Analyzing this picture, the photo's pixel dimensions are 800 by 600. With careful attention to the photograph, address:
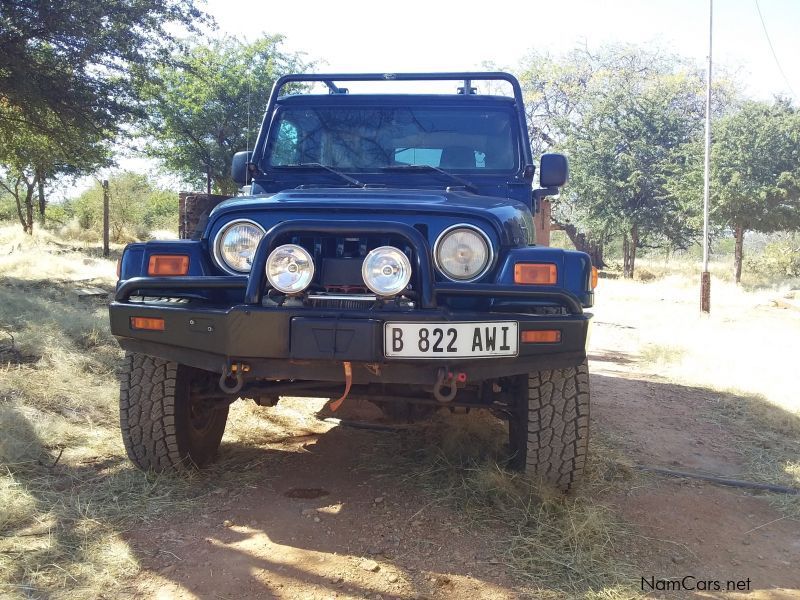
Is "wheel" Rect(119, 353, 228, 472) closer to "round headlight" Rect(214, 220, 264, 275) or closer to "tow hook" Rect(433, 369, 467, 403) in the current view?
"round headlight" Rect(214, 220, 264, 275)

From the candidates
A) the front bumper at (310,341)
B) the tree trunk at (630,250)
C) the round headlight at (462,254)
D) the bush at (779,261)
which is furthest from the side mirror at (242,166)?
the bush at (779,261)

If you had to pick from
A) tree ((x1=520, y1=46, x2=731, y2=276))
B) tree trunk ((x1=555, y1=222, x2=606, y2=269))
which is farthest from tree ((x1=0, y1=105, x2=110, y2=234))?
tree trunk ((x1=555, y1=222, x2=606, y2=269))

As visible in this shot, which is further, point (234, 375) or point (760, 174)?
point (760, 174)

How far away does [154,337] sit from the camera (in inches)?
115

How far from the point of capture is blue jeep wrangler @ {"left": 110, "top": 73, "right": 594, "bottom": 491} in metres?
2.68

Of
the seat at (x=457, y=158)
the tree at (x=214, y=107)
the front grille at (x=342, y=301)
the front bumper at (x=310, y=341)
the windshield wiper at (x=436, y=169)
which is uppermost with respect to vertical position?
the tree at (x=214, y=107)

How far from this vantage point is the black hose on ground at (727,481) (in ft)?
12.1

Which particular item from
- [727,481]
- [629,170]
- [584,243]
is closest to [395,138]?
[727,481]

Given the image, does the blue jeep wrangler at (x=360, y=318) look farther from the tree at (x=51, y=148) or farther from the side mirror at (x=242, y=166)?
the tree at (x=51, y=148)

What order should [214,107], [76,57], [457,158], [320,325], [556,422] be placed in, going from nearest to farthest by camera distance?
[320,325], [556,422], [457,158], [76,57], [214,107]

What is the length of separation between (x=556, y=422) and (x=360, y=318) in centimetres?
110

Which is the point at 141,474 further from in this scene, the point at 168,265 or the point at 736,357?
the point at 736,357

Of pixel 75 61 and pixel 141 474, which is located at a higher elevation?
pixel 75 61

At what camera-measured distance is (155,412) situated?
10.8 feet
